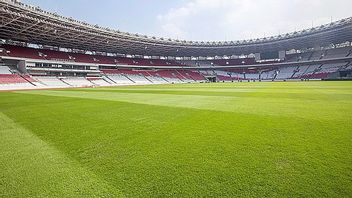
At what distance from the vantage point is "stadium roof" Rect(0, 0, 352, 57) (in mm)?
39469

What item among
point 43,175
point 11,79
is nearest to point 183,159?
point 43,175

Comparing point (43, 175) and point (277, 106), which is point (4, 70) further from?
point (43, 175)

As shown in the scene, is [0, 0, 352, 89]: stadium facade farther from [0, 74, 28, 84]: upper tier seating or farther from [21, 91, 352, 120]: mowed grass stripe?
[21, 91, 352, 120]: mowed grass stripe

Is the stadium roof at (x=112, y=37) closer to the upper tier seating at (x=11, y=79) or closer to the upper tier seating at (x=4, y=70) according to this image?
the upper tier seating at (x=4, y=70)

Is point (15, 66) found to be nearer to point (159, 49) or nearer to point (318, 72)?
point (159, 49)

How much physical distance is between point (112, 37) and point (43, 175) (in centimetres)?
5557

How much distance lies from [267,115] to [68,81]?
5665 cm

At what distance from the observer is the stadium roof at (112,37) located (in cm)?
3947

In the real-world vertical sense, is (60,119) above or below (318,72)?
below

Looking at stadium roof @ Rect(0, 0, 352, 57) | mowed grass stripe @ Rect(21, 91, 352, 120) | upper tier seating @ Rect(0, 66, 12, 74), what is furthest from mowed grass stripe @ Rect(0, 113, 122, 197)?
upper tier seating @ Rect(0, 66, 12, 74)

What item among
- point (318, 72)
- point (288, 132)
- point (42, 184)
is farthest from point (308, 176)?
point (318, 72)

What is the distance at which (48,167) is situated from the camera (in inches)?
180

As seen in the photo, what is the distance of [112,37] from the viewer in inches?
2200

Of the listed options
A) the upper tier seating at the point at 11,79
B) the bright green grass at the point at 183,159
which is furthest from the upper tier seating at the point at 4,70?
the bright green grass at the point at 183,159
